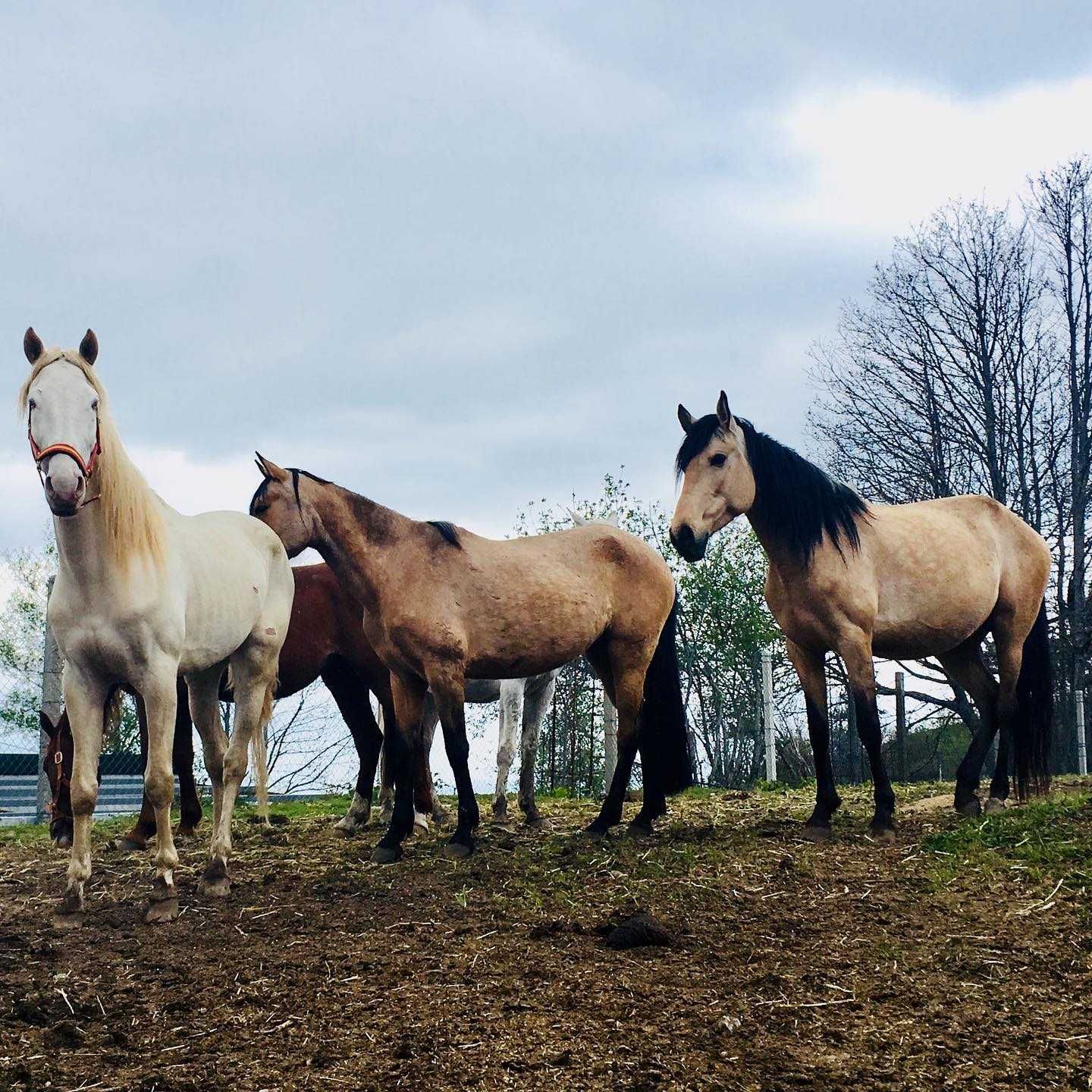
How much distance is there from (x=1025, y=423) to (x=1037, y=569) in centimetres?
1221

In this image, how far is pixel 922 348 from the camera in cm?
1975

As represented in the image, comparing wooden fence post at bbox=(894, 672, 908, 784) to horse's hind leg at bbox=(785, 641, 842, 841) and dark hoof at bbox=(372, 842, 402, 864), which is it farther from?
dark hoof at bbox=(372, 842, 402, 864)

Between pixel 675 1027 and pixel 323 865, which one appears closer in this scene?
pixel 675 1027

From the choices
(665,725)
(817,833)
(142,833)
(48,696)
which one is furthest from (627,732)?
(48,696)

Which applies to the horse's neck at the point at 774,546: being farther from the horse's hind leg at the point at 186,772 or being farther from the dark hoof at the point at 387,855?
the horse's hind leg at the point at 186,772

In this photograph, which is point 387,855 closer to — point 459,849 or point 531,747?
point 459,849

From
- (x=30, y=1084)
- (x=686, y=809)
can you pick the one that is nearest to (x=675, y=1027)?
(x=30, y=1084)

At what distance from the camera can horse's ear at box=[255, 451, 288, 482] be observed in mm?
6816

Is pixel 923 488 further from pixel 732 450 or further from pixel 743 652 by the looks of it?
pixel 732 450

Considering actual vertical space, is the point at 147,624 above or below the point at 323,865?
above

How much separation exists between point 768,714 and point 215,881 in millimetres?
10797

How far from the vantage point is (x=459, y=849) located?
646 cm

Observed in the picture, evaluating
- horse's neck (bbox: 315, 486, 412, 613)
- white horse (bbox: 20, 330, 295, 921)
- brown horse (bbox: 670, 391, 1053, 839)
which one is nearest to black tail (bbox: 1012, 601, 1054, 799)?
brown horse (bbox: 670, 391, 1053, 839)

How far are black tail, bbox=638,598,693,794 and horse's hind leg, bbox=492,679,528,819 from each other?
1.27 m
